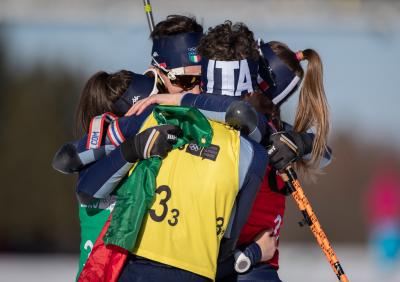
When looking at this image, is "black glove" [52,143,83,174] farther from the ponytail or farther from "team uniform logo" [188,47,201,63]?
the ponytail

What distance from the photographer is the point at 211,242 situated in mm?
3225

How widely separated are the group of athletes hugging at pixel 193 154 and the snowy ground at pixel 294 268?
6151mm

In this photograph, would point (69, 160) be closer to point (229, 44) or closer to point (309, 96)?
point (229, 44)

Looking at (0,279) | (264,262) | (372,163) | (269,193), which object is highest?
(269,193)

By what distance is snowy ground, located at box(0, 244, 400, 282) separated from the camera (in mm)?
10137

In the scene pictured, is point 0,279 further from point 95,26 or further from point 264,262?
point 95,26

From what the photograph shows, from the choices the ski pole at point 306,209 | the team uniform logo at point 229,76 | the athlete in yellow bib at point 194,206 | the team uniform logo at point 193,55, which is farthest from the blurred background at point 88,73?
the athlete in yellow bib at point 194,206

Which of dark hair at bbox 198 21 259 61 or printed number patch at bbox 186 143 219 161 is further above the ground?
dark hair at bbox 198 21 259 61

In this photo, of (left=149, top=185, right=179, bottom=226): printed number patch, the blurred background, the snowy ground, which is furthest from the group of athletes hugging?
the blurred background

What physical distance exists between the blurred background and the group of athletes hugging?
897cm

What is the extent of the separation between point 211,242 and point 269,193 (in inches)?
28.1

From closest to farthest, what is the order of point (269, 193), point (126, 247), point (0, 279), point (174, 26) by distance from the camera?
point (126, 247)
point (269, 193)
point (174, 26)
point (0, 279)

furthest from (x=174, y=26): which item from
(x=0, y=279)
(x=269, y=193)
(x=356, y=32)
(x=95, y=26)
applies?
(x=356, y=32)

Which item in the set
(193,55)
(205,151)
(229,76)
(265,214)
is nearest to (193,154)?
(205,151)
